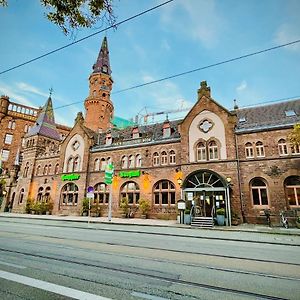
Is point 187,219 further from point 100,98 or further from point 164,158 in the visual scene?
point 100,98

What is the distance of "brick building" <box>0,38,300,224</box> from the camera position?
1986 cm

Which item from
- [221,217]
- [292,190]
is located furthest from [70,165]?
[292,190]

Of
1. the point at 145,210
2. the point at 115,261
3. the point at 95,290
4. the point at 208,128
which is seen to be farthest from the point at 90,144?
the point at 95,290

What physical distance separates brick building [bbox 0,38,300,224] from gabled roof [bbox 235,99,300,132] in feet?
0.30

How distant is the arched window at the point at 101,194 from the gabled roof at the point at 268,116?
17.0 metres

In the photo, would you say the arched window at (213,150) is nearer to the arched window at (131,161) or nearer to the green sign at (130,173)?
the green sign at (130,173)

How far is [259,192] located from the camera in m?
20.1

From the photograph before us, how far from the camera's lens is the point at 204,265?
20.1ft

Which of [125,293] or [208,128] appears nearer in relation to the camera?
[125,293]

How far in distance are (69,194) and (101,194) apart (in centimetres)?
556

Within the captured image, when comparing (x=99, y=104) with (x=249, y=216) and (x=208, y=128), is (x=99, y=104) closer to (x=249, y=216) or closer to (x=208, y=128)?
(x=208, y=128)

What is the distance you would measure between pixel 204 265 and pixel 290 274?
2067 mm

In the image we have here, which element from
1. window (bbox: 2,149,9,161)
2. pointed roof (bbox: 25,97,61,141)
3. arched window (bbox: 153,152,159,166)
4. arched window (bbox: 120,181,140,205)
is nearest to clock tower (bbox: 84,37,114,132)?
pointed roof (bbox: 25,97,61,141)

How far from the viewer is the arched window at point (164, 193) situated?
2384 cm
